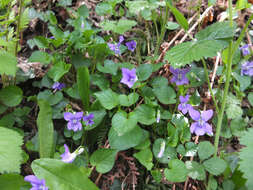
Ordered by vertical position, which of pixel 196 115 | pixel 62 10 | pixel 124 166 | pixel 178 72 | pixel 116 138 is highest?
pixel 62 10

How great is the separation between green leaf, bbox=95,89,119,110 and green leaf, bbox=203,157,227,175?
23.3 inches

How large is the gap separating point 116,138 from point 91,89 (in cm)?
48

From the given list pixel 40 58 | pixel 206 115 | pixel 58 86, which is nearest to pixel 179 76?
pixel 206 115

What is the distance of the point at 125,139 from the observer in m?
1.37

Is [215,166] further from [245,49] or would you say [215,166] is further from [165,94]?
[245,49]

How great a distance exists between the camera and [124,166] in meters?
1.47

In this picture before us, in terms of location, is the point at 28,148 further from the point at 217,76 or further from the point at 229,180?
the point at 217,76

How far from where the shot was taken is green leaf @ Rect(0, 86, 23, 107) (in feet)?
5.36

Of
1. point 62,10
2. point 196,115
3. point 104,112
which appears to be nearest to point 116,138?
point 104,112

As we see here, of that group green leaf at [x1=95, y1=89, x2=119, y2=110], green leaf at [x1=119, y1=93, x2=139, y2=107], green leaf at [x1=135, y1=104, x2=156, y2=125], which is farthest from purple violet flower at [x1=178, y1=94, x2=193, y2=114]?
green leaf at [x1=95, y1=89, x2=119, y2=110]

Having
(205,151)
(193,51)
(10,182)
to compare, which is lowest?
(10,182)

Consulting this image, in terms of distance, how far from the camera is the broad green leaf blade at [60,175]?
1214mm

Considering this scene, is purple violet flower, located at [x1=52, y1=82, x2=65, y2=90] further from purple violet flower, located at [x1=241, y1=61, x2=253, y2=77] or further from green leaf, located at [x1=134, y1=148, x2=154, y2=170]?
purple violet flower, located at [x1=241, y1=61, x2=253, y2=77]

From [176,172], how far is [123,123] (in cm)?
36
